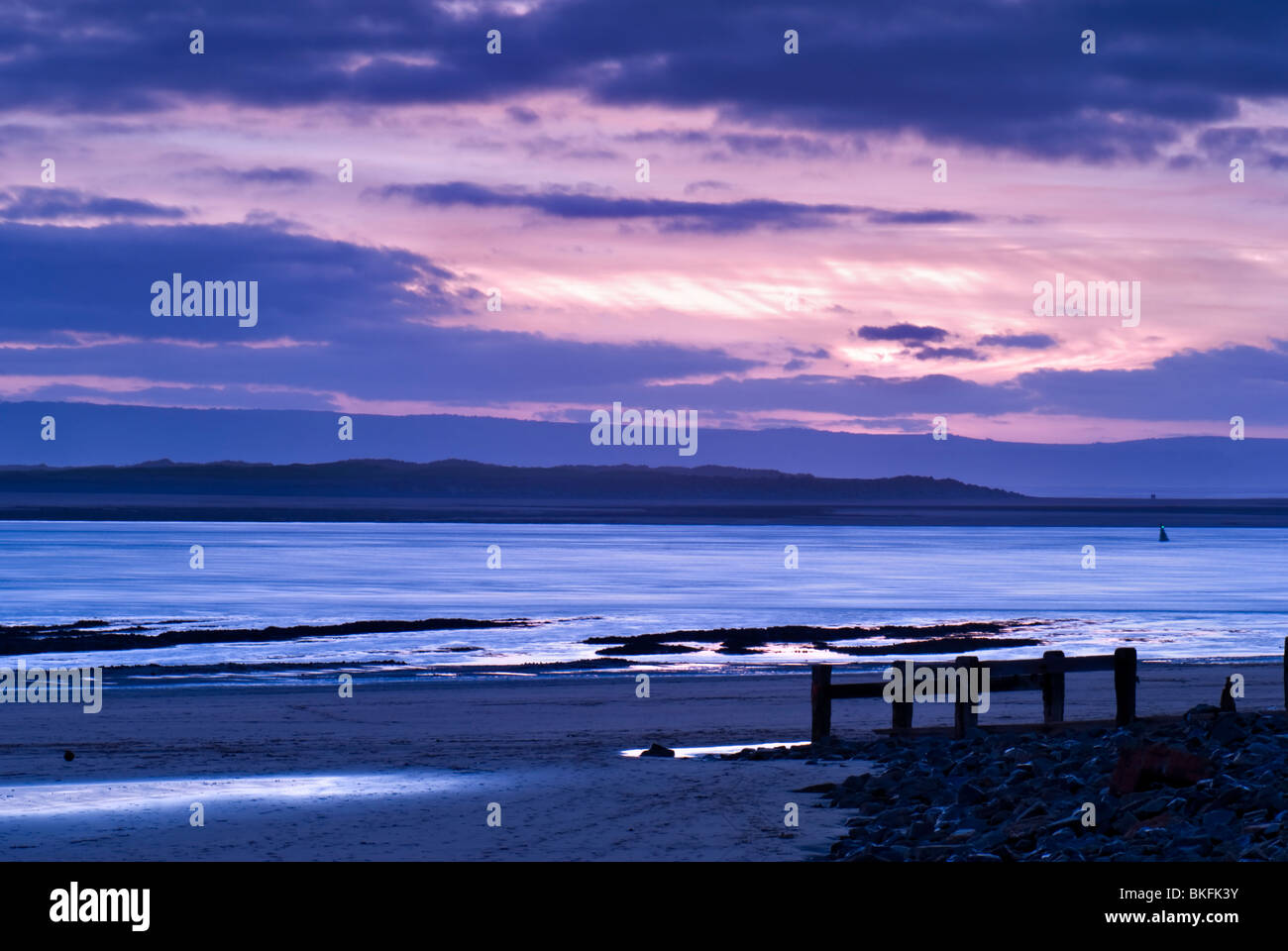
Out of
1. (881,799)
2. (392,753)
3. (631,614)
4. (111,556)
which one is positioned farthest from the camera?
(111,556)

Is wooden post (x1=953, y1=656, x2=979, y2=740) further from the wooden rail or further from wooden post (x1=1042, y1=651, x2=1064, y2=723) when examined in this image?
wooden post (x1=1042, y1=651, x2=1064, y2=723)

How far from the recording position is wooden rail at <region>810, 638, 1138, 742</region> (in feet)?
53.6

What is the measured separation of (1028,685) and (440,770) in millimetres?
7506

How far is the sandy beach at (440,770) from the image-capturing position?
12062mm

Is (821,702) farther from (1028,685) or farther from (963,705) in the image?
(1028,685)

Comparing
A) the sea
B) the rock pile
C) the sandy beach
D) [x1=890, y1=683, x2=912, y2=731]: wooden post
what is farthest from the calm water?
the rock pile

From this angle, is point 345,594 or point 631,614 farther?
point 345,594

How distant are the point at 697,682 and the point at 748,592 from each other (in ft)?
91.5

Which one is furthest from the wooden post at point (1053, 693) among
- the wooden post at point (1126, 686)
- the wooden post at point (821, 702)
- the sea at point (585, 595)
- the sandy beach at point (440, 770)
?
the sea at point (585, 595)

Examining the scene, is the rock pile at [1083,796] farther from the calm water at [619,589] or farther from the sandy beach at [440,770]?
the calm water at [619,589]

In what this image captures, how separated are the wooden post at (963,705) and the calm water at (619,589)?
15.8 meters

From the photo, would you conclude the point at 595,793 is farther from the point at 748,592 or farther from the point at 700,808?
the point at 748,592
